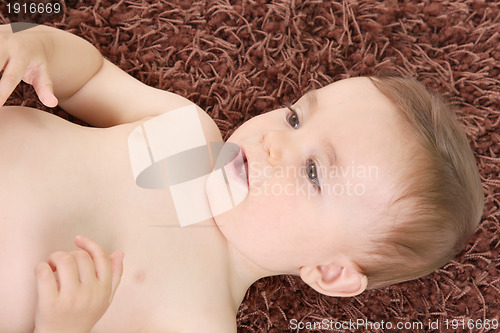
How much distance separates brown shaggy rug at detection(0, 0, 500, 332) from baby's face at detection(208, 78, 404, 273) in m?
0.31

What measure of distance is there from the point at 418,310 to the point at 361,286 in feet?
1.21

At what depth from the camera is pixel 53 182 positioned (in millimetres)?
888

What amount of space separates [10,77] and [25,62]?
43mm

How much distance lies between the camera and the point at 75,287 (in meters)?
0.76

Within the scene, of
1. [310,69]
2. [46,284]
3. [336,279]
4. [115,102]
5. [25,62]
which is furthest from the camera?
[310,69]

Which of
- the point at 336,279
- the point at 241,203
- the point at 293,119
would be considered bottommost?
the point at 336,279

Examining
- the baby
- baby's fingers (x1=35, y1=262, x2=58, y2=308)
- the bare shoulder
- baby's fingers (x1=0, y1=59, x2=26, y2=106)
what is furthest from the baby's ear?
baby's fingers (x1=0, y1=59, x2=26, y2=106)

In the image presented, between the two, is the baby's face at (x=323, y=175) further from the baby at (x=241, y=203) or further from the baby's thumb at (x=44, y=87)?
the baby's thumb at (x=44, y=87)

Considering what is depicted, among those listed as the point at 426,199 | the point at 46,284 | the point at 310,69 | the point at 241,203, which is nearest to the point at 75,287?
the point at 46,284

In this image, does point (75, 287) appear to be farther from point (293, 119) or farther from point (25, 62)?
point (293, 119)

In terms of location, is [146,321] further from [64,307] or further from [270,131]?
[270,131]

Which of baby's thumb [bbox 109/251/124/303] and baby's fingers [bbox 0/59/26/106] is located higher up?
baby's fingers [bbox 0/59/26/106]

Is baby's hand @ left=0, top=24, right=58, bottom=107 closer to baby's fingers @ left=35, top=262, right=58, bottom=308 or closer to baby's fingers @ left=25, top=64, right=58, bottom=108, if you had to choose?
baby's fingers @ left=25, top=64, right=58, bottom=108

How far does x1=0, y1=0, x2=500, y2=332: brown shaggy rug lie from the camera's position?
1.23 m
